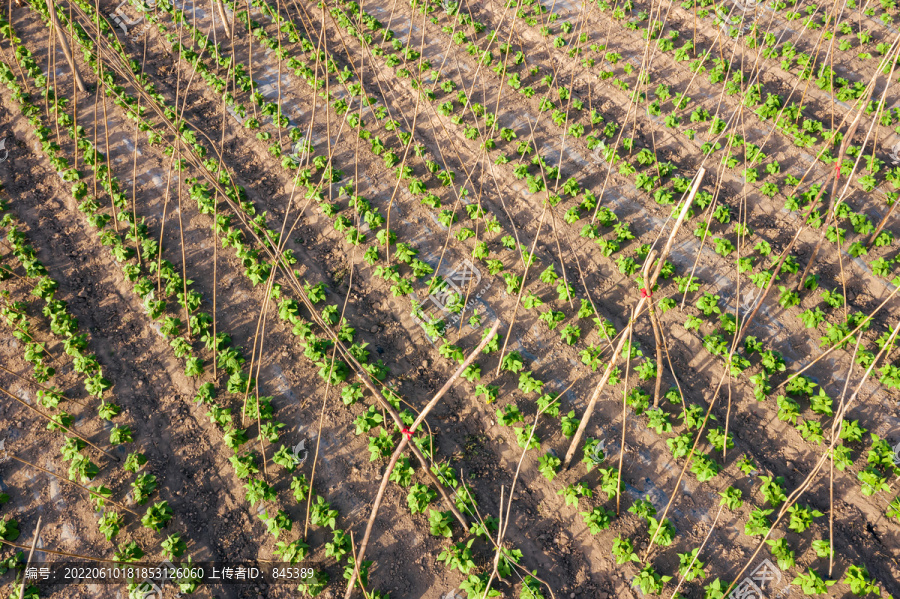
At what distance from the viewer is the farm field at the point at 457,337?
215 inches

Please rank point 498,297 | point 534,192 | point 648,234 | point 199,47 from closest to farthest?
1. point 498,297
2. point 648,234
3. point 534,192
4. point 199,47

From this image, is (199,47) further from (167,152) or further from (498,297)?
(498,297)

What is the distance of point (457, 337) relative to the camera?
7172 mm

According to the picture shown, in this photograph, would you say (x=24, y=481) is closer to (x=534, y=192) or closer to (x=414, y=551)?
(x=414, y=551)

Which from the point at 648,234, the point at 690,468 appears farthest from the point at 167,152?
the point at 690,468

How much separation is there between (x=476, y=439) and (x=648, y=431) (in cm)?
236

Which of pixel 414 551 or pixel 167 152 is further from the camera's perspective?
pixel 167 152

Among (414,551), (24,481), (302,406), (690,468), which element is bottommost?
(24,481)

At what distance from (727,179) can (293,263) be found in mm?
8284

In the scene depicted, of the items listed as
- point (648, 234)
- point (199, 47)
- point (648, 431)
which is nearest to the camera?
point (648, 431)

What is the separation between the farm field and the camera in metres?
5.45

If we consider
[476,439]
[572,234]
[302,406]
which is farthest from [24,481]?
[572,234]

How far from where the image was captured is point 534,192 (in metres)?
8.89

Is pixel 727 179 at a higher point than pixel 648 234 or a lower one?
higher
